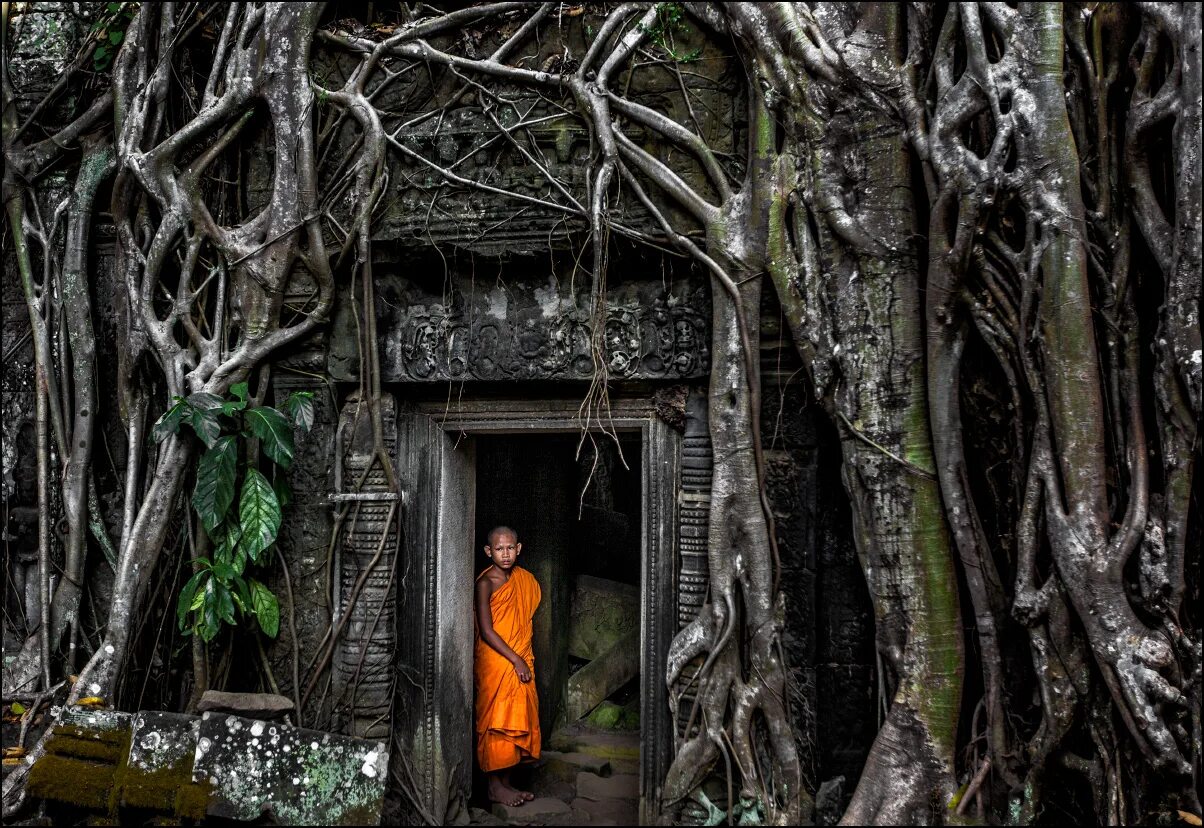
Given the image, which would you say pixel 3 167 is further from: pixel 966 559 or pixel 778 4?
pixel 966 559

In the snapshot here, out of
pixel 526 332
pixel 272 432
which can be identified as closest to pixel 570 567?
pixel 526 332

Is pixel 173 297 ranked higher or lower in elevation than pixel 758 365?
higher

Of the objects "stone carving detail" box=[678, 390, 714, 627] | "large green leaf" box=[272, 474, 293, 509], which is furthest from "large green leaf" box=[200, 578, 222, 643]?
"stone carving detail" box=[678, 390, 714, 627]

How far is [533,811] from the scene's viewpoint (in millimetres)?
4051

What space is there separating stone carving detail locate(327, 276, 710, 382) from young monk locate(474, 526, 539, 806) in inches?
54.8

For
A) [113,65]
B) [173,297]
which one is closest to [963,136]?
[173,297]

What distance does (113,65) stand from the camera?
12.1 ft

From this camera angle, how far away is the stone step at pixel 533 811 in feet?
13.0

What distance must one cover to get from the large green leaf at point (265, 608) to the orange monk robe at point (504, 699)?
124 cm

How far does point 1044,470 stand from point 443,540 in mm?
2424

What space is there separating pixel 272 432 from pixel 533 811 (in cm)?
231

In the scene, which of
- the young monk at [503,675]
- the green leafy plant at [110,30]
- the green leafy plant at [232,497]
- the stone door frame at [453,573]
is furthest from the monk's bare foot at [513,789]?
the green leafy plant at [110,30]

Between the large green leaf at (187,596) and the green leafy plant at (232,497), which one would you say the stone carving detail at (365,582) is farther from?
the large green leaf at (187,596)

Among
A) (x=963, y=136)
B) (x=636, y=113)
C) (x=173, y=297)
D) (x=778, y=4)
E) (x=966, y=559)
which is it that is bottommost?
(x=966, y=559)
